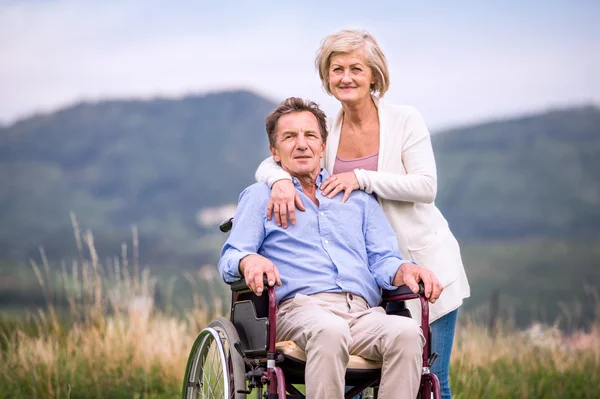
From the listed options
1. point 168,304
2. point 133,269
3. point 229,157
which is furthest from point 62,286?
point 229,157

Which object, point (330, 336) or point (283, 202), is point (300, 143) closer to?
point (283, 202)

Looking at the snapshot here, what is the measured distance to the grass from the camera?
494 cm

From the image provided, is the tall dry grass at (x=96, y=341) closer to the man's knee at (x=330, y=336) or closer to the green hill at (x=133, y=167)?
the man's knee at (x=330, y=336)

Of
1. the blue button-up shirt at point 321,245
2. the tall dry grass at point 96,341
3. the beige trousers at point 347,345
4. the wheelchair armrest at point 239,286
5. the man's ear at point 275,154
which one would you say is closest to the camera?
the beige trousers at point 347,345

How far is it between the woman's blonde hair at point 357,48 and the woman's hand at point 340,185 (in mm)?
433

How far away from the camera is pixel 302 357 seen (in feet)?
9.28

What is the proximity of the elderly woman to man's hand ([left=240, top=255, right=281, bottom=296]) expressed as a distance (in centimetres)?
52

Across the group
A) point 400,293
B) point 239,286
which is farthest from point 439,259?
point 239,286

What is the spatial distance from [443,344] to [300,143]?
3.34 feet

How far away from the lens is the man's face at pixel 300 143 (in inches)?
126

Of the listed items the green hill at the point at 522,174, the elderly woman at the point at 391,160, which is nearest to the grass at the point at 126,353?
the elderly woman at the point at 391,160

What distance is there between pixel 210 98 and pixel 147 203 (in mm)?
5280

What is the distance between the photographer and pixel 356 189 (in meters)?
3.30

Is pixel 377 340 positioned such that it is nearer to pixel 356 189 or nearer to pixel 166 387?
pixel 356 189
